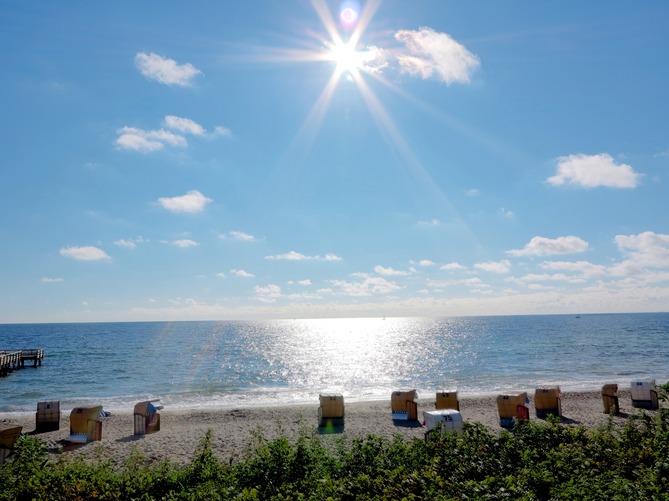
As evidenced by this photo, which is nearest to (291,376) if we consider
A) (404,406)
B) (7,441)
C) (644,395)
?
(404,406)

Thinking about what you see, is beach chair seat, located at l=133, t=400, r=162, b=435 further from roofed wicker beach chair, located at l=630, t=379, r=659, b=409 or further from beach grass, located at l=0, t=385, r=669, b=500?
roofed wicker beach chair, located at l=630, t=379, r=659, b=409

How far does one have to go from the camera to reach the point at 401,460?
6.63 metres

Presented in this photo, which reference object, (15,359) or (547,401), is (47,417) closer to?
(547,401)

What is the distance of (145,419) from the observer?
63.5 ft

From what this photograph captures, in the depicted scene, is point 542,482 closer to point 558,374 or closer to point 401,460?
point 401,460

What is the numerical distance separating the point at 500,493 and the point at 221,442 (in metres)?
13.8

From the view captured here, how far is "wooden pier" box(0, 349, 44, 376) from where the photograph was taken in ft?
152

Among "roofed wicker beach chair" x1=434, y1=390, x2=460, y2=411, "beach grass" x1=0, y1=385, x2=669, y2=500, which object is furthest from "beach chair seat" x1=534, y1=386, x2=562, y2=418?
"beach grass" x1=0, y1=385, x2=669, y2=500

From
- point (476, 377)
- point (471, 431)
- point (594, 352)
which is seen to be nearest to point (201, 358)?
point (476, 377)

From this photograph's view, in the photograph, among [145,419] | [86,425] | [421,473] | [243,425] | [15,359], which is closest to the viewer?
[421,473]

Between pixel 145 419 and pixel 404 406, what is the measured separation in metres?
10.6

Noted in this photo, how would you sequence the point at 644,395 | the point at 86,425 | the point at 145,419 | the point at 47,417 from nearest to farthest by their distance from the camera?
the point at 86,425 < the point at 145,419 < the point at 47,417 < the point at 644,395

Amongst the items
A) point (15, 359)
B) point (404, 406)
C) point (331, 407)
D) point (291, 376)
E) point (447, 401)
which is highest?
point (447, 401)

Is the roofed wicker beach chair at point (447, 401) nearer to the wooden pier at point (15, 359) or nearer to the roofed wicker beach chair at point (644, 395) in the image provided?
the roofed wicker beach chair at point (644, 395)
